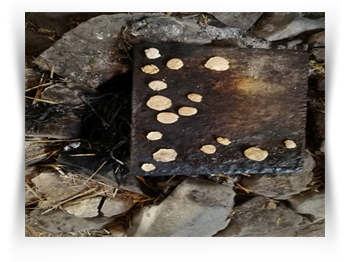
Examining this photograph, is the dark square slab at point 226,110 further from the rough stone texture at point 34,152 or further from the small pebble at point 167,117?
the rough stone texture at point 34,152

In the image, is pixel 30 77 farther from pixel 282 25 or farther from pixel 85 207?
pixel 282 25

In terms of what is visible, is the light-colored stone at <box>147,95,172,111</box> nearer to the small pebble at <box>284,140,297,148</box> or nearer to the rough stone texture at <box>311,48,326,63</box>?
the small pebble at <box>284,140,297,148</box>

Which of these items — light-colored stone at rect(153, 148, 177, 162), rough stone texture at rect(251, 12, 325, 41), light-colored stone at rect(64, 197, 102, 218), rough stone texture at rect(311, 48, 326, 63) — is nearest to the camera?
light-colored stone at rect(153, 148, 177, 162)

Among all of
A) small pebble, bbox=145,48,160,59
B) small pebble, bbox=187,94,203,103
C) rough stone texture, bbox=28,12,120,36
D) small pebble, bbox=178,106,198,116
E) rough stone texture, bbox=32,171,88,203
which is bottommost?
rough stone texture, bbox=32,171,88,203

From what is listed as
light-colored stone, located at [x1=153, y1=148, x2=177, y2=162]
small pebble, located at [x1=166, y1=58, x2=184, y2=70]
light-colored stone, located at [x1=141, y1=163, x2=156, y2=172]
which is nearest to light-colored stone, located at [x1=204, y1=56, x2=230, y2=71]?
small pebble, located at [x1=166, y1=58, x2=184, y2=70]

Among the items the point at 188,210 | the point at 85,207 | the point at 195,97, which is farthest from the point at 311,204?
the point at 85,207

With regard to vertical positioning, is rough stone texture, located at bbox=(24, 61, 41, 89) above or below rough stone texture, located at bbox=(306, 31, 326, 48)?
below
